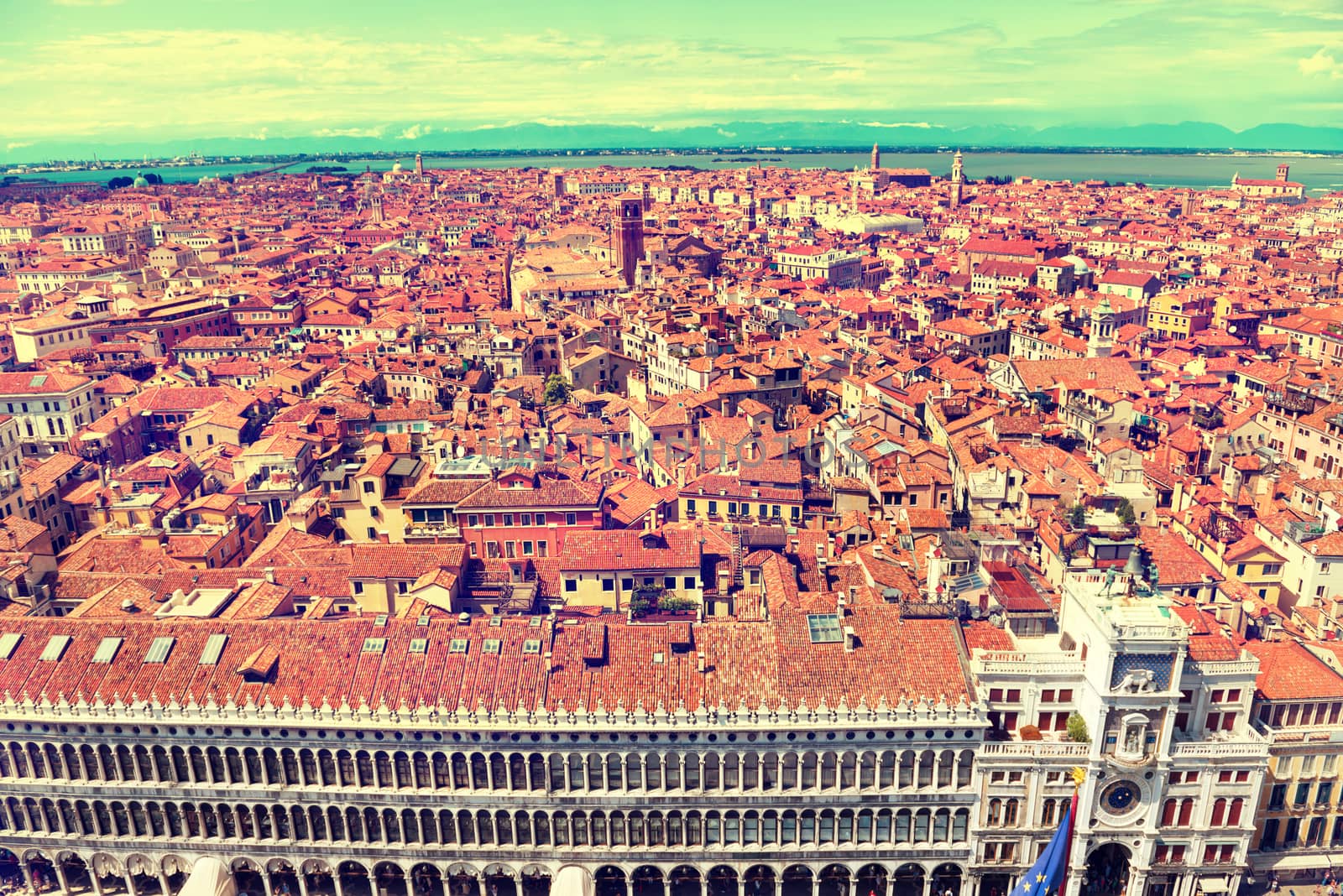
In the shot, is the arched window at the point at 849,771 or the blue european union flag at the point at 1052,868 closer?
the blue european union flag at the point at 1052,868

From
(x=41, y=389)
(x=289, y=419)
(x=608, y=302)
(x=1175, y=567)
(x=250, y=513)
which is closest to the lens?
(x=1175, y=567)

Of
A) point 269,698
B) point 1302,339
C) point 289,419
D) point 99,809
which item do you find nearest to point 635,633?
point 269,698

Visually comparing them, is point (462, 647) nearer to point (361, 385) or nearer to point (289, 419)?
point (289, 419)

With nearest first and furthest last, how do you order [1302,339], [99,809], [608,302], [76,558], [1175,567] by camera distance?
1. [99,809]
2. [1175,567]
3. [76,558]
4. [1302,339]
5. [608,302]

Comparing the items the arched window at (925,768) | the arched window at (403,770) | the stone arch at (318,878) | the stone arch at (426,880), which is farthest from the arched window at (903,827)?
the stone arch at (318,878)

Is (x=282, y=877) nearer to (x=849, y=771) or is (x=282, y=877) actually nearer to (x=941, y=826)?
(x=849, y=771)

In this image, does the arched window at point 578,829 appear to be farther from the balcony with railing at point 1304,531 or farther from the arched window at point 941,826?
the balcony with railing at point 1304,531

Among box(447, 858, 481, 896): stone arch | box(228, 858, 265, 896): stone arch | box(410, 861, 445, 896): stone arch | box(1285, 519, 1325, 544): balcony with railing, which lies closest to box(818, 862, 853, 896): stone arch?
box(447, 858, 481, 896): stone arch
